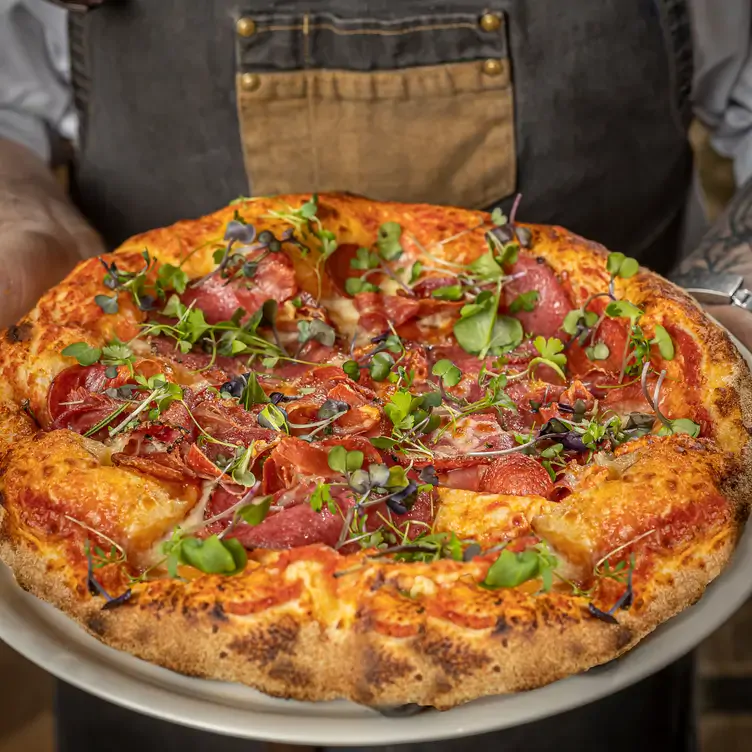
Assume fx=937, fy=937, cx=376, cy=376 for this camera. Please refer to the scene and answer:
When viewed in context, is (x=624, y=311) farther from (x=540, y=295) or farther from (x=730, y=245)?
(x=730, y=245)

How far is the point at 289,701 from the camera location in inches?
44.5

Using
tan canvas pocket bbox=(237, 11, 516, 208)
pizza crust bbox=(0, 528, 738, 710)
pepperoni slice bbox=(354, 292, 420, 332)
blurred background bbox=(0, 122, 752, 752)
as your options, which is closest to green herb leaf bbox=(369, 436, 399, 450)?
pizza crust bbox=(0, 528, 738, 710)

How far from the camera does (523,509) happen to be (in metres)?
1.28

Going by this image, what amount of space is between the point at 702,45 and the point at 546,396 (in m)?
1.20

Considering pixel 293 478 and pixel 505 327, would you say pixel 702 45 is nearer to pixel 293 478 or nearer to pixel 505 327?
pixel 505 327

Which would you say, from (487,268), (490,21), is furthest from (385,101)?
(487,268)

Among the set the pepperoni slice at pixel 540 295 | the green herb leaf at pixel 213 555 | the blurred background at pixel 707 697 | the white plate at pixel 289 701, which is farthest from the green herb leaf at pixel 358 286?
the blurred background at pixel 707 697

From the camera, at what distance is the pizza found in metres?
1.14

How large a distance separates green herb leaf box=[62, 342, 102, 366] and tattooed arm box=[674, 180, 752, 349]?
1.20 metres

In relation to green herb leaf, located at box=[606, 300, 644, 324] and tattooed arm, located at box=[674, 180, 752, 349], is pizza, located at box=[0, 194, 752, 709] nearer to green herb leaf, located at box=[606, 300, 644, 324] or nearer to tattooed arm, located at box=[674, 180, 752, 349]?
green herb leaf, located at box=[606, 300, 644, 324]

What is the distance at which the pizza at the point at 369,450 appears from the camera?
1141mm

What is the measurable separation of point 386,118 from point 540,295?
635mm

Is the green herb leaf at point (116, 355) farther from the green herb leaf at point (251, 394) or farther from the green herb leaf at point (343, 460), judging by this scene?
the green herb leaf at point (343, 460)

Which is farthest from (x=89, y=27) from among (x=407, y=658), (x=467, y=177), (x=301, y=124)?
(x=407, y=658)
